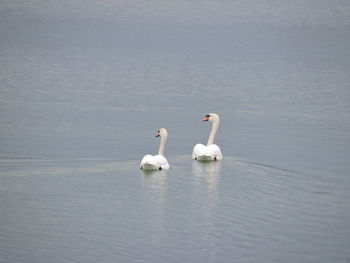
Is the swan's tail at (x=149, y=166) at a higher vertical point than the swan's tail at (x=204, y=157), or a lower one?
lower

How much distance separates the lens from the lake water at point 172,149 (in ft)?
46.3

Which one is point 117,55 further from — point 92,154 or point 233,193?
point 233,193

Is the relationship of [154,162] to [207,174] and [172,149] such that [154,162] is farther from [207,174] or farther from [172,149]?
[172,149]

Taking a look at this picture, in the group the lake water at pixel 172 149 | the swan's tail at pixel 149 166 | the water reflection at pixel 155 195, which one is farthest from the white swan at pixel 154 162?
the lake water at pixel 172 149

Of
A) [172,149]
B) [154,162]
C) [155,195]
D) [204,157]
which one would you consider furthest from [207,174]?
[172,149]

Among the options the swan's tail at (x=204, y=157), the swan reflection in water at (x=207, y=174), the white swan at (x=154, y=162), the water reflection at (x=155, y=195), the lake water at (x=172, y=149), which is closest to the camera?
the lake water at (x=172, y=149)

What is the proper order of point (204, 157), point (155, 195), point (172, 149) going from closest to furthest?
point (155, 195)
point (204, 157)
point (172, 149)

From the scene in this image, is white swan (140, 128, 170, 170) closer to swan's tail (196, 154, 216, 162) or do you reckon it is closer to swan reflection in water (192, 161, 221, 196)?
swan reflection in water (192, 161, 221, 196)

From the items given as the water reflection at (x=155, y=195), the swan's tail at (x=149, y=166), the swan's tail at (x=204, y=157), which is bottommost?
the water reflection at (x=155, y=195)

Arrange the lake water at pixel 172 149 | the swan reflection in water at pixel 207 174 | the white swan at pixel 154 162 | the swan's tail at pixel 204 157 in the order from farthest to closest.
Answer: the swan's tail at pixel 204 157
the white swan at pixel 154 162
the swan reflection in water at pixel 207 174
the lake water at pixel 172 149

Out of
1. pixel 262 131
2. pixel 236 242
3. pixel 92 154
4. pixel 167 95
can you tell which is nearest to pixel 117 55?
pixel 167 95

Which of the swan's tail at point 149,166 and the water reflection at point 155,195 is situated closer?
the water reflection at point 155,195

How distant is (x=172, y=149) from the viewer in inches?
820

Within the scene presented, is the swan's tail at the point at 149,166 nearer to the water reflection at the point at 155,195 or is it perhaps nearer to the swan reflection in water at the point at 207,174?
the water reflection at the point at 155,195
